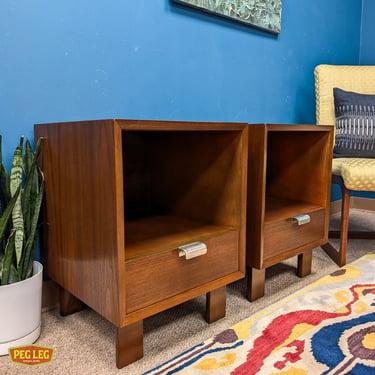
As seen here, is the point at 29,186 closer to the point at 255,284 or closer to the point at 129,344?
the point at 129,344

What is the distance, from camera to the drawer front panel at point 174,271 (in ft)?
2.25

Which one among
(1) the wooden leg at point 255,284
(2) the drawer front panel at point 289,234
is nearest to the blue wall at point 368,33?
(2) the drawer front panel at point 289,234

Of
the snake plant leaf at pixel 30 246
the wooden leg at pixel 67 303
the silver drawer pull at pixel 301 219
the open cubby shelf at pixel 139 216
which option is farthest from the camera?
the silver drawer pull at pixel 301 219

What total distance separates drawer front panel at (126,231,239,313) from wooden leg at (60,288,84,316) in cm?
28

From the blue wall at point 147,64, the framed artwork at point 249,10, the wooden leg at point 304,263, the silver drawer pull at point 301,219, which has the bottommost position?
the wooden leg at point 304,263

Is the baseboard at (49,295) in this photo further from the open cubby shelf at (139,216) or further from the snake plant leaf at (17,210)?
the snake plant leaf at (17,210)

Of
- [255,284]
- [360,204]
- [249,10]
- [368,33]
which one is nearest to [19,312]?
[255,284]

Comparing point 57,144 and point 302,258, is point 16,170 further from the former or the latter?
point 302,258

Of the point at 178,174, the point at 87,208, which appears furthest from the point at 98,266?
the point at 178,174

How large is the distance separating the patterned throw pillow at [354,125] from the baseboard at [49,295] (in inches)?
44.8

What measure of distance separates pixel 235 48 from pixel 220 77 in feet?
0.44

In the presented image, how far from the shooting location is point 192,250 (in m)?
0.76

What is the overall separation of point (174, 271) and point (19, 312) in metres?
0.32

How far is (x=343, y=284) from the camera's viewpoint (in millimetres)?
1057
